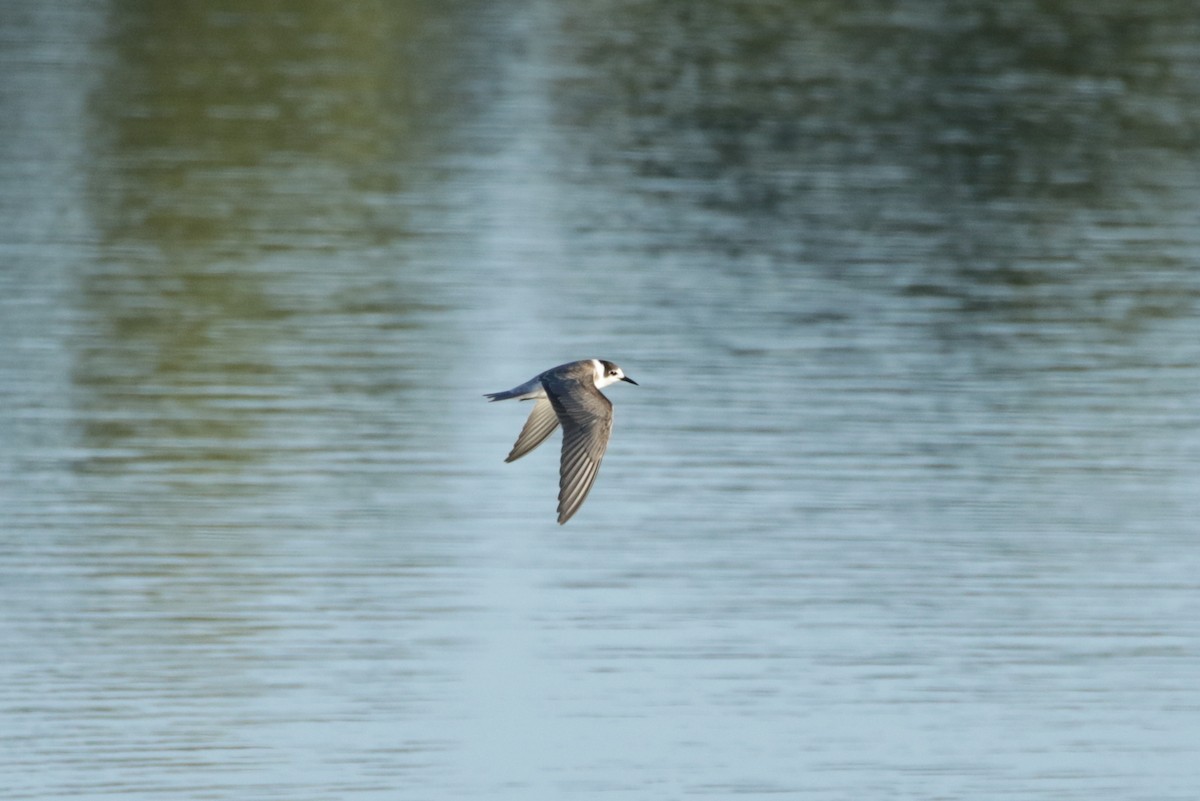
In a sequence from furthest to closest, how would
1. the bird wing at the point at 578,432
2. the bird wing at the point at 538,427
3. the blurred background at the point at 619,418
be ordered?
the blurred background at the point at 619,418
the bird wing at the point at 538,427
the bird wing at the point at 578,432

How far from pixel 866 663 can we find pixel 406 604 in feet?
6.32

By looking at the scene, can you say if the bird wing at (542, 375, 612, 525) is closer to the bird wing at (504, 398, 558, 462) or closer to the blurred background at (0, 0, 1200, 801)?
the bird wing at (504, 398, 558, 462)

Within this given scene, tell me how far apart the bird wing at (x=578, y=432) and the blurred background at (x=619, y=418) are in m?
1.67

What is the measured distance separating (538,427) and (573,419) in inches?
23.5

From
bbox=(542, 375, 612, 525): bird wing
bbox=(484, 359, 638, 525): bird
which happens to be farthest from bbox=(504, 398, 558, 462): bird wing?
bbox=(542, 375, 612, 525): bird wing

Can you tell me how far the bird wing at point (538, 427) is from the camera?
686cm

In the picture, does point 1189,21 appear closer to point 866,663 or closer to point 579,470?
point 866,663

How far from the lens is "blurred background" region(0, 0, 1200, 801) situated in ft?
26.0

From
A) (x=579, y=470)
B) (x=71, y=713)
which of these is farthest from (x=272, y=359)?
(x=579, y=470)

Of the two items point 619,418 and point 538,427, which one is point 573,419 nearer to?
point 538,427

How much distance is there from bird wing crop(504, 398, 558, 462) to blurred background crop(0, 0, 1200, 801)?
4.50 ft

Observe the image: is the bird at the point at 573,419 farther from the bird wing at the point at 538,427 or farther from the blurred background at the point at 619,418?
the blurred background at the point at 619,418

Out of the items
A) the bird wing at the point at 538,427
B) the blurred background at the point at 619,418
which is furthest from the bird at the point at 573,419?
the blurred background at the point at 619,418

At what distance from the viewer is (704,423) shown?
1084 centimetres
